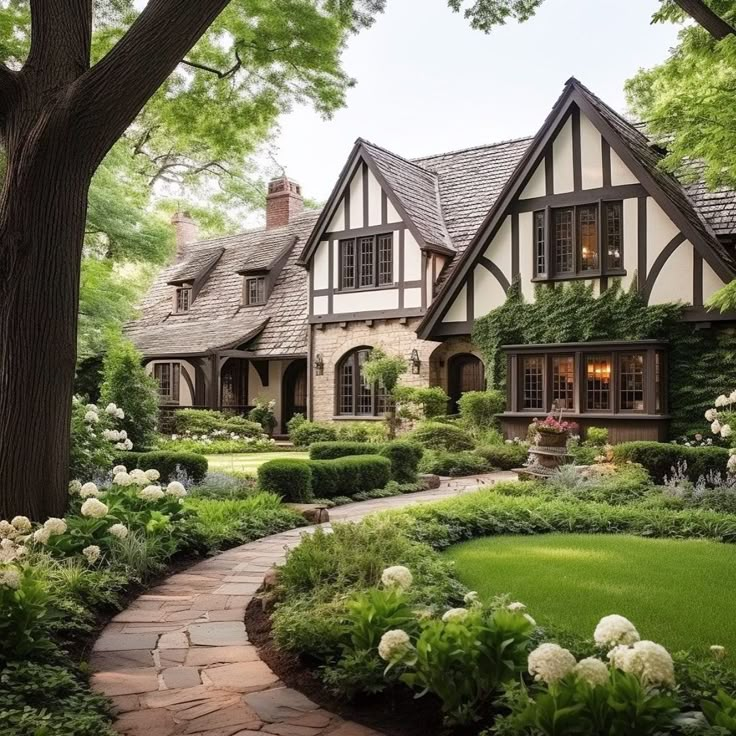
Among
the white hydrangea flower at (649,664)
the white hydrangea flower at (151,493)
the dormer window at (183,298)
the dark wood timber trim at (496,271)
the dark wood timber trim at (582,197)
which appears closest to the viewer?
the white hydrangea flower at (649,664)

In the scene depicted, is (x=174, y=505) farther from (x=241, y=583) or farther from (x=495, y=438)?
(x=495, y=438)

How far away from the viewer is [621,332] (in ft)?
53.0

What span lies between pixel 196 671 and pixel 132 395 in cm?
1057

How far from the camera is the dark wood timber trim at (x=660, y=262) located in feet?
50.9

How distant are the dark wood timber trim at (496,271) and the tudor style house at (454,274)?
33 mm

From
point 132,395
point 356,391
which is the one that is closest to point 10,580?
point 132,395

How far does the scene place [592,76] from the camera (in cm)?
1689

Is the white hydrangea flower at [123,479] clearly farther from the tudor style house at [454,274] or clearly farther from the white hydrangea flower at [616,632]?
the tudor style house at [454,274]

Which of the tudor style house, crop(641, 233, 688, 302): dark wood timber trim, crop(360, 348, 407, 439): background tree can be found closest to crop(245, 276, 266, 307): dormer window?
the tudor style house

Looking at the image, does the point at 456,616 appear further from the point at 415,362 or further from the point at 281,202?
the point at 281,202

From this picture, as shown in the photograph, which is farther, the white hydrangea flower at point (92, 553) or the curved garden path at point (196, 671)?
the white hydrangea flower at point (92, 553)

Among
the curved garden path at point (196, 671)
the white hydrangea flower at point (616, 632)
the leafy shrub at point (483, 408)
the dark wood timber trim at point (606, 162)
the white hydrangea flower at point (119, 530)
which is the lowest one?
the curved garden path at point (196, 671)

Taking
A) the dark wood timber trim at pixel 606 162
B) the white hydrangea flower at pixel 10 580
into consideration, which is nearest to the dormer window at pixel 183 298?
the dark wood timber trim at pixel 606 162

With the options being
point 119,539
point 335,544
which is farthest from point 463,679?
point 119,539
